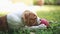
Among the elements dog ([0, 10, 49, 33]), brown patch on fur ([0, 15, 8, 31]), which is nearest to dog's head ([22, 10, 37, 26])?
dog ([0, 10, 49, 33])

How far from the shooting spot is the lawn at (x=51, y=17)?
1192mm

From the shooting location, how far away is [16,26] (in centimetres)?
120

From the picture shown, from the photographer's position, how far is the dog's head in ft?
3.87

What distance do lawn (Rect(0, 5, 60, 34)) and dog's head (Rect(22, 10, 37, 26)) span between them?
0.04 m

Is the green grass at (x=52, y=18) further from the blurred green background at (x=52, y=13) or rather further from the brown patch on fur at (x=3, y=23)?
the brown patch on fur at (x=3, y=23)

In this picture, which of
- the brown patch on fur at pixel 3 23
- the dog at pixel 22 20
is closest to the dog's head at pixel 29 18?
the dog at pixel 22 20

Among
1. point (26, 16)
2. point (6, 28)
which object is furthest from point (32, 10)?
point (6, 28)

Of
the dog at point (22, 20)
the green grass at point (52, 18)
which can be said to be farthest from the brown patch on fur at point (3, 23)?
the green grass at point (52, 18)

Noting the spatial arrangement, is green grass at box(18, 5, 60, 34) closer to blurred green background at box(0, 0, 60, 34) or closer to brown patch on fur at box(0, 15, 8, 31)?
blurred green background at box(0, 0, 60, 34)

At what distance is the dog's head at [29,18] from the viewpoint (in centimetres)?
118

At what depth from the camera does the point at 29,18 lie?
3.89 feet

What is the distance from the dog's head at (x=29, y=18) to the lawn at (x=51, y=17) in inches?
1.6

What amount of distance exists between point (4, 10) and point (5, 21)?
0.22 ft

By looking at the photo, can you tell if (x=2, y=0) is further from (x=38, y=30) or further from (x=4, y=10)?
(x=38, y=30)
